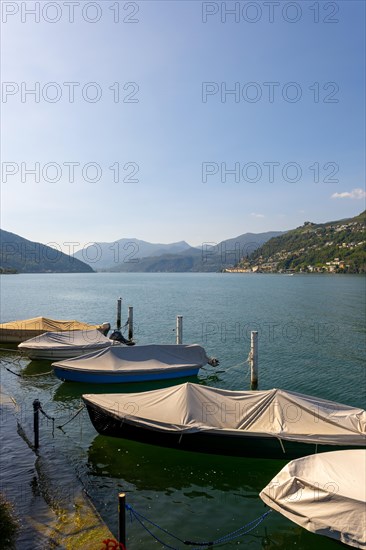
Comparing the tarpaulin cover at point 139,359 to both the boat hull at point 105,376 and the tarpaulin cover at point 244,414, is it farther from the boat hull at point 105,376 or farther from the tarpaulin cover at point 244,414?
the tarpaulin cover at point 244,414

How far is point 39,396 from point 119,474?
10.7 meters

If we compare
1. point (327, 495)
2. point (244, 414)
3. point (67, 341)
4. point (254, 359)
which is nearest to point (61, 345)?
point (67, 341)

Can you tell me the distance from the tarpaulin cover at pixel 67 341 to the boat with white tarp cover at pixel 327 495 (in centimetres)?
2088

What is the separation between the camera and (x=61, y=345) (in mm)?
29125

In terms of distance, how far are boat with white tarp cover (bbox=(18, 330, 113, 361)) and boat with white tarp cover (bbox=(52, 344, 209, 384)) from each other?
165 inches

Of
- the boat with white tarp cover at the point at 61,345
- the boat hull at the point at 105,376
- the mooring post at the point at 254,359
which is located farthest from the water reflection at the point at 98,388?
the mooring post at the point at 254,359

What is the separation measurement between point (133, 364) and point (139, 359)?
2.03 feet

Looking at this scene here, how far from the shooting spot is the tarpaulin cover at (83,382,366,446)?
44.4ft

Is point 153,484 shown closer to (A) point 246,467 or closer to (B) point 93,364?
(A) point 246,467

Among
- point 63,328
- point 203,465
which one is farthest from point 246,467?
point 63,328

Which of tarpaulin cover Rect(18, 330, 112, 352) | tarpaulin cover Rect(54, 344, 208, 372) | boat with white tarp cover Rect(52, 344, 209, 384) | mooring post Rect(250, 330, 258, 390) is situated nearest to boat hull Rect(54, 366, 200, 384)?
boat with white tarp cover Rect(52, 344, 209, 384)

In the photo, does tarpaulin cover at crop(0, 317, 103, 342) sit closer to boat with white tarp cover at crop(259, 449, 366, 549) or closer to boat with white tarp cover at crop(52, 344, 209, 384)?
boat with white tarp cover at crop(52, 344, 209, 384)

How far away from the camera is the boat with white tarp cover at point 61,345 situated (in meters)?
28.7

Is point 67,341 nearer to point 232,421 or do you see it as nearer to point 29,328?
point 29,328
